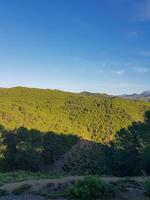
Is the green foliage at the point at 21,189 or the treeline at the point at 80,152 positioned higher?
the green foliage at the point at 21,189

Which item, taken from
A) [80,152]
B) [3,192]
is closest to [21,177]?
[3,192]

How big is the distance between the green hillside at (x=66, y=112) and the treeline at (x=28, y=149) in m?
8.19

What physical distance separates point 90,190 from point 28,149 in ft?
124

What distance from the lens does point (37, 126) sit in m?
74.6

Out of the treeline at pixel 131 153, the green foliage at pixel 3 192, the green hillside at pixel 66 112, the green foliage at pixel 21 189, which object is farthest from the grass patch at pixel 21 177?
the green hillside at pixel 66 112

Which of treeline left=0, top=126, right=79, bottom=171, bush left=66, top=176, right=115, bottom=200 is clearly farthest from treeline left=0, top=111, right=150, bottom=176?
bush left=66, top=176, right=115, bottom=200

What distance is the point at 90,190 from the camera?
16266 millimetres

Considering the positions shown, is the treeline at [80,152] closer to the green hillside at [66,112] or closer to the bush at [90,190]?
the green hillside at [66,112]

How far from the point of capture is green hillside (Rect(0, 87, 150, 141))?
77.7 meters

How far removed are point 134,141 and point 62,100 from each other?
58.2m

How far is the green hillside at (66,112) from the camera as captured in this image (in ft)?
255

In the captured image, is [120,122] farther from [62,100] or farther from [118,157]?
[118,157]

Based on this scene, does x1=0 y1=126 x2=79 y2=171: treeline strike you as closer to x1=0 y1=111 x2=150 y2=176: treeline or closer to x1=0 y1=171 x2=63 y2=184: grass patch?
x1=0 y1=111 x2=150 y2=176: treeline

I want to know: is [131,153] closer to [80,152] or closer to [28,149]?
[28,149]
